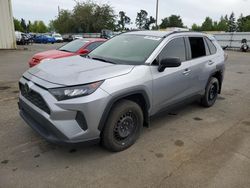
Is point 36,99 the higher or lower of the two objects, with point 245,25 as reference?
lower

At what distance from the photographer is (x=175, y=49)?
13.4 ft

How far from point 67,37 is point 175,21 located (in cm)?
5458

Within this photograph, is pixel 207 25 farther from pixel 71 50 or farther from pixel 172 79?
pixel 172 79

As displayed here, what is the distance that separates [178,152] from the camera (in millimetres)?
3402

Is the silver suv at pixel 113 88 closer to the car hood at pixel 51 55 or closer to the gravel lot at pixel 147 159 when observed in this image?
the gravel lot at pixel 147 159

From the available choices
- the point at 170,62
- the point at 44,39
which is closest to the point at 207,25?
the point at 44,39

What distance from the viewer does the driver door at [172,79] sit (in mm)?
3594

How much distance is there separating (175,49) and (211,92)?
1.89 m

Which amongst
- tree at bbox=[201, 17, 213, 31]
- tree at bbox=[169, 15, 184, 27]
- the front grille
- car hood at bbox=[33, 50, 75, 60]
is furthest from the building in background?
tree at bbox=[201, 17, 213, 31]

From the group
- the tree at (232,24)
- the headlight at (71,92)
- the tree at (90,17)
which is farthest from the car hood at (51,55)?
the tree at (232,24)

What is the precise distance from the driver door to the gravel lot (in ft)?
1.94

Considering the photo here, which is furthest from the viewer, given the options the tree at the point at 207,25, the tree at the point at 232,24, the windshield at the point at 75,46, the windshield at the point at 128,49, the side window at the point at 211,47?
the tree at the point at 232,24

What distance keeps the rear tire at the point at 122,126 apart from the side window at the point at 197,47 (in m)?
1.91

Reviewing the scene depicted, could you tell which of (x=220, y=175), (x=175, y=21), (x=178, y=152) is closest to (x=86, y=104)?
(x=178, y=152)
